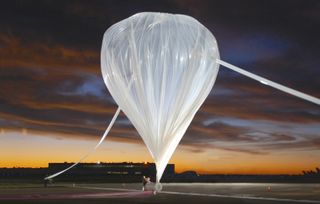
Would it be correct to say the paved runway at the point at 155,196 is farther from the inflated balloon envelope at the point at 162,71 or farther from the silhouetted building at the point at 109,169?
the silhouetted building at the point at 109,169

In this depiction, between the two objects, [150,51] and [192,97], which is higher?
[150,51]

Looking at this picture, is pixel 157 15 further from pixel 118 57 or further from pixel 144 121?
pixel 144 121

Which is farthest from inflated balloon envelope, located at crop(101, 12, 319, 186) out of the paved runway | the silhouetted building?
the silhouetted building

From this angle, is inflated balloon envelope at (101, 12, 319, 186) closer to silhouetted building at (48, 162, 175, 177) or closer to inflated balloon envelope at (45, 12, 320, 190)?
inflated balloon envelope at (45, 12, 320, 190)

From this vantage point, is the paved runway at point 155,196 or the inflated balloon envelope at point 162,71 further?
the paved runway at point 155,196

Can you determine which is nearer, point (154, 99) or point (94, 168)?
point (154, 99)

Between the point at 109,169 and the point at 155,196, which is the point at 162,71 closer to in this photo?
the point at 155,196

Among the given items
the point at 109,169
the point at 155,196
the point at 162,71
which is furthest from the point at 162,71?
the point at 109,169

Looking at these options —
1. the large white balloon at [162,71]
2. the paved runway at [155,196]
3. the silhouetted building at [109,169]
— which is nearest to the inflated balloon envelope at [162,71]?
the large white balloon at [162,71]

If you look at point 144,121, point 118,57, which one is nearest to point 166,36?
point 118,57
